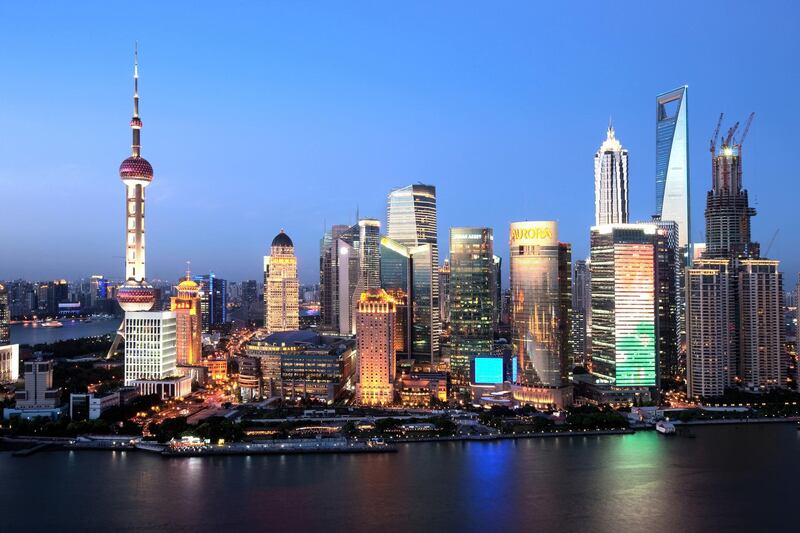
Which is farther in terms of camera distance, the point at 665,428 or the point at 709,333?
the point at 709,333

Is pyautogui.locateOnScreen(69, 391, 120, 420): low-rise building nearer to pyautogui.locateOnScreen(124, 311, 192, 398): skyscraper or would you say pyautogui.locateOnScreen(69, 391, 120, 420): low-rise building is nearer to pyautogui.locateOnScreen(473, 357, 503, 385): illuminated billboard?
pyautogui.locateOnScreen(124, 311, 192, 398): skyscraper

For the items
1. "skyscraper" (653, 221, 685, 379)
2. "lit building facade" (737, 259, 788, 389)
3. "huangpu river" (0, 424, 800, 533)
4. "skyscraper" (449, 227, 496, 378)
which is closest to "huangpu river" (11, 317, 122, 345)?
"skyscraper" (449, 227, 496, 378)

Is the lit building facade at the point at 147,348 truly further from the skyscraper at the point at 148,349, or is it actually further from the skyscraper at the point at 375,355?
the skyscraper at the point at 375,355

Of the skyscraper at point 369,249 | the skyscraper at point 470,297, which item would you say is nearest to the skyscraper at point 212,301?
the skyscraper at point 369,249

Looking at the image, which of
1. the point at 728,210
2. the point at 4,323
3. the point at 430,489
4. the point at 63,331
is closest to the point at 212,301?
the point at 63,331

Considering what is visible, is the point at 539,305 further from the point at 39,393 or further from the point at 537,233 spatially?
the point at 39,393

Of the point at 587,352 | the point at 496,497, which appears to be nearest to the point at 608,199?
the point at 587,352

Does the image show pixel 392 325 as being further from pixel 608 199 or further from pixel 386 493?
pixel 608 199
